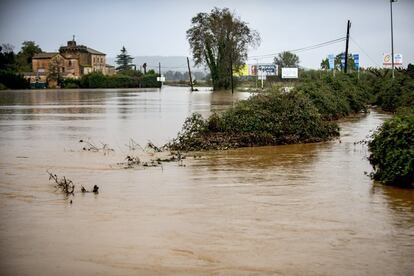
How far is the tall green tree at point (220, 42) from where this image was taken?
3475 inches

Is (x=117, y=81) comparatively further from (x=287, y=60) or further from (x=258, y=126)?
(x=258, y=126)

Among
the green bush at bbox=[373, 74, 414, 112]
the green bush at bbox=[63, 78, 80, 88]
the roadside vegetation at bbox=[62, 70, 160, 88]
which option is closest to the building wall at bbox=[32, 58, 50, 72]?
the green bush at bbox=[63, 78, 80, 88]

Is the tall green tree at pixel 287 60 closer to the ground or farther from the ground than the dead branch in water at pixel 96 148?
farther from the ground

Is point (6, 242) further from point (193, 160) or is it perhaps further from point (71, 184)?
point (193, 160)

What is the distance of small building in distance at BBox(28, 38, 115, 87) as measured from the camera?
388 ft

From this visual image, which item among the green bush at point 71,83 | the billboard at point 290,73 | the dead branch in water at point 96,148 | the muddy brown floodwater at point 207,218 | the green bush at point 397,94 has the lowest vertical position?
the muddy brown floodwater at point 207,218

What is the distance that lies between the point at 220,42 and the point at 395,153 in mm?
78729

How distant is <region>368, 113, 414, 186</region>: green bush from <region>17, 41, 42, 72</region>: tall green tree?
125 metres

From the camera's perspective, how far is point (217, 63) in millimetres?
89188

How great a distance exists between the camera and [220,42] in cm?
8850

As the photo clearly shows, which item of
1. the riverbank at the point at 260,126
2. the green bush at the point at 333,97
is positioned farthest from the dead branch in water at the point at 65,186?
the green bush at the point at 333,97

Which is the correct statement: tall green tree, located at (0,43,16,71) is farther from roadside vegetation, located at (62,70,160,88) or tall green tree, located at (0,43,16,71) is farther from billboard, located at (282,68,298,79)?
billboard, located at (282,68,298,79)

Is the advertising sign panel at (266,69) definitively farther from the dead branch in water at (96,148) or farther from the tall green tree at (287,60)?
the dead branch in water at (96,148)

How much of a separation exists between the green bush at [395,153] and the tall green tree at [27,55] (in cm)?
12508
